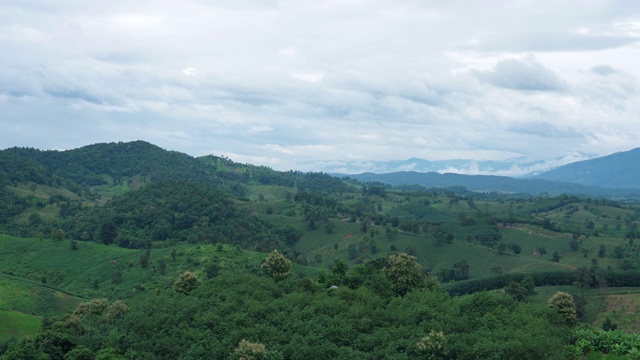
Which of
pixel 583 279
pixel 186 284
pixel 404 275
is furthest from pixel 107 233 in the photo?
pixel 583 279

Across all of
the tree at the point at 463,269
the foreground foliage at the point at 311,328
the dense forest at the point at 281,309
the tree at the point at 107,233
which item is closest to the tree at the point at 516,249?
the dense forest at the point at 281,309

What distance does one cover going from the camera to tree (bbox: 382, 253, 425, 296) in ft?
243

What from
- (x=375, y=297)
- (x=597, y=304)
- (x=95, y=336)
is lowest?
(x=597, y=304)

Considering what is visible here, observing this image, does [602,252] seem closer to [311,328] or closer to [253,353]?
[311,328]

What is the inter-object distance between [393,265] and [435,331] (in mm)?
26624

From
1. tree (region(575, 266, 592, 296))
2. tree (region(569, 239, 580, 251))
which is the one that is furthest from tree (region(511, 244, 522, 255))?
tree (region(575, 266, 592, 296))

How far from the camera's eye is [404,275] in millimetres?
74562

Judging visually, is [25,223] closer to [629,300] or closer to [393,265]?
[393,265]

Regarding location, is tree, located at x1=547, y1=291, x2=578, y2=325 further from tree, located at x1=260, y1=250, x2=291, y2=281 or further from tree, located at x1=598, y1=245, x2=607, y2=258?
tree, located at x1=598, y1=245, x2=607, y2=258

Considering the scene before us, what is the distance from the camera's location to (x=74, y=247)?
15238 centimetres

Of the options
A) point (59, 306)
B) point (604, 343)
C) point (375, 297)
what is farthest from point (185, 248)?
point (604, 343)

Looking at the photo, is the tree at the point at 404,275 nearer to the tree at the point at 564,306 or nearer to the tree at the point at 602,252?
the tree at the point at 564,306

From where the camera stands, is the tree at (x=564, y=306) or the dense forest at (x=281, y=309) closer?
the dense forest at (x=281, y=309)

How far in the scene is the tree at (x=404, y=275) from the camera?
7419 cm
